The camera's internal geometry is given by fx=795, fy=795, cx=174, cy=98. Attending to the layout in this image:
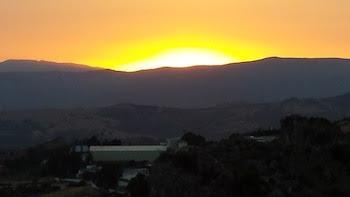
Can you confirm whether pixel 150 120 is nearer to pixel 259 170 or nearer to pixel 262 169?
pixel 262 169

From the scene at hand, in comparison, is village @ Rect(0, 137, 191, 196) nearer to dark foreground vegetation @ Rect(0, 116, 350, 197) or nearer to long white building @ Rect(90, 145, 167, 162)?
long white building @ Rect(90, 145, 167, 162)

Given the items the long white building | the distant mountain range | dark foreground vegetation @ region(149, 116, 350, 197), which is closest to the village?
the long white building

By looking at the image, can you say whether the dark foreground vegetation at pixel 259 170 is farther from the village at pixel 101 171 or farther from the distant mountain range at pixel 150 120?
the distant mountain range at pixel 150 120

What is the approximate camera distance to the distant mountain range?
141m

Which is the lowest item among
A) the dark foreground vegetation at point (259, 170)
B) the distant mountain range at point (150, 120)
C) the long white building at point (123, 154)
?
the distant mountain range at point (150, 120)

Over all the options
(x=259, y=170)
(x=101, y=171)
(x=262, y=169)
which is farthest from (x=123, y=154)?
(x=259, y=170)

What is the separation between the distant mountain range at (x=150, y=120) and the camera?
463 feet

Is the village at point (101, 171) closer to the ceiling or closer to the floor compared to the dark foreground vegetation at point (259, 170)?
closer to the floor

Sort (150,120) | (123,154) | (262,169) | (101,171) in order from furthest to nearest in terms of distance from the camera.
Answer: (150,120), (123,154), (101,171), (262,169)

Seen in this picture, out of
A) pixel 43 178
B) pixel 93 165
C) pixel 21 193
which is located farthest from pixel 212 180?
pixel 93 165

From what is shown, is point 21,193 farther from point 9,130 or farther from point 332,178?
point 9,130

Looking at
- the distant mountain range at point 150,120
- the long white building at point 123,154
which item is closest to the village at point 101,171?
the long white building at point 123,154

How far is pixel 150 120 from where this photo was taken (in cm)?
16412

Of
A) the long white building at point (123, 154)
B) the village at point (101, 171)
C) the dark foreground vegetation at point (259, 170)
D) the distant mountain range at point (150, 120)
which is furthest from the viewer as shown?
the distant mountain range at point (150, 120)
